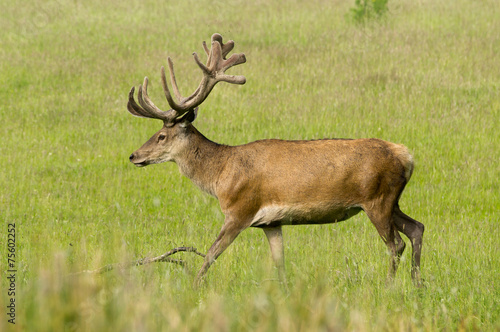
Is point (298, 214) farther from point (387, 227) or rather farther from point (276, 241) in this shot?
point (387, 227)

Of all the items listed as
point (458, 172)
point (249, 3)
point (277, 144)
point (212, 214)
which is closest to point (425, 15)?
point (249, 3)

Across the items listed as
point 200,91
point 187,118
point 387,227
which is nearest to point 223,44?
point 200,91

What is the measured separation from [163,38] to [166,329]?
15.6m

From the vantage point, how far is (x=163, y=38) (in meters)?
17.9

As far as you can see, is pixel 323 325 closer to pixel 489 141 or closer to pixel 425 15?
pixel 489 141

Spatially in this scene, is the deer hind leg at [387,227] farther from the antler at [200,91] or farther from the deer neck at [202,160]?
the antler at [200,91]

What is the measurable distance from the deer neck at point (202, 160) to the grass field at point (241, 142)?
68cm

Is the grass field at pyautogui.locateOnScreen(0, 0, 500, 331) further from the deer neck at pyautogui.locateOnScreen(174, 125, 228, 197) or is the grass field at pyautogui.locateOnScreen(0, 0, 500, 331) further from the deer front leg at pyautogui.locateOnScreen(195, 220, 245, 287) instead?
the deer neck at pyautogui.locateOnScreen(174, 125, 228, 197)

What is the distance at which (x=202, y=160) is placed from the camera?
712cm

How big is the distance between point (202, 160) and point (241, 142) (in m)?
4.26

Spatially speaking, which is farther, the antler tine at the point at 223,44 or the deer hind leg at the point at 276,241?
the antler tine at the point at 223,44

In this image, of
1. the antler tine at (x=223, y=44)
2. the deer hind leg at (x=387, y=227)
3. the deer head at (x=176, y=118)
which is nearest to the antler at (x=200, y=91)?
the deer head at (x=176, y=118)

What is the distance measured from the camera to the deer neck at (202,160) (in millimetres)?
7043

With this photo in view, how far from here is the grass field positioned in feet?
9.95
